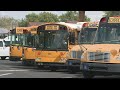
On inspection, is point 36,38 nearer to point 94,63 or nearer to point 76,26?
point 76,26

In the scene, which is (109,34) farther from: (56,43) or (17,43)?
(17,43)

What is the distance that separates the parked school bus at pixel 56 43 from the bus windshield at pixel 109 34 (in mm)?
3876

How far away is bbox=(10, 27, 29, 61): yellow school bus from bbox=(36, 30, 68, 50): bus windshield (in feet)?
16.5

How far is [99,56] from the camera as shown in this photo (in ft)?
44.8

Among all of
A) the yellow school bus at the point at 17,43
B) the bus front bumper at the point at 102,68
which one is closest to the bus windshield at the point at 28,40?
the yellow school bus at the point at 17,43

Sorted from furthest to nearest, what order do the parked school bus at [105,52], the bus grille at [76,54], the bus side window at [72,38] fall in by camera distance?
1. the bus side window at [72,38]
2. the bus grille at [76,54]
3. the parked school bus at [105,52]

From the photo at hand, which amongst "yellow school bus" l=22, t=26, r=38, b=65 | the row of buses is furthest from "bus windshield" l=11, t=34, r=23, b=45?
"yellow school bus" l=22, t=26, r=38, b=65

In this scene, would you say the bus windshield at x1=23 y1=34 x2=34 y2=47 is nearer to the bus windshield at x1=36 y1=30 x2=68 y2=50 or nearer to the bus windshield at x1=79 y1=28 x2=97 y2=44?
the bus windshield at x1=36 y1=30 x2=68 y2=50

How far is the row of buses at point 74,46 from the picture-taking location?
13566mm

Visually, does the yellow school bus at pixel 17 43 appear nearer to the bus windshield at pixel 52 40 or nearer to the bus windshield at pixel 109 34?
the bus windshield at pixel 52 40

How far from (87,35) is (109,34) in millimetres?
3492

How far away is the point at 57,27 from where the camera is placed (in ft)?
64.7
